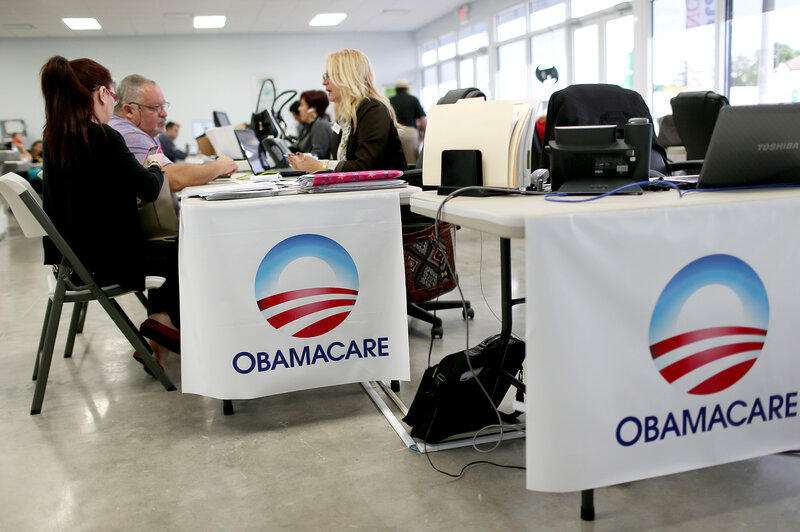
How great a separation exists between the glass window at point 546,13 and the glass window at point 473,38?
1394 millimetres

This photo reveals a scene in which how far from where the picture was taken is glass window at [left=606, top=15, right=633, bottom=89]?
7.82 m

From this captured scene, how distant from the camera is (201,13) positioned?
10727 mm

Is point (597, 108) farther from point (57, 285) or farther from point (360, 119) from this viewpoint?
point (57, 285)

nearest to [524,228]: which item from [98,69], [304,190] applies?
[304,190]

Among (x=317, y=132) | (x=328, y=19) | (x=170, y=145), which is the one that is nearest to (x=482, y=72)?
(x=328, y=19)

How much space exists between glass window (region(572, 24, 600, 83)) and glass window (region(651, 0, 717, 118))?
3.53 ft

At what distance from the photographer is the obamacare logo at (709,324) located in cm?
129

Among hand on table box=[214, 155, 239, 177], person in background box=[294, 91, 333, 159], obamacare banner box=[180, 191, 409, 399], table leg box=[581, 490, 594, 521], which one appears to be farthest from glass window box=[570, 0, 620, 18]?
table leg box=[581, 490, 594, 521]

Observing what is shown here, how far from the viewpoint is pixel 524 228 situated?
118 centimetres

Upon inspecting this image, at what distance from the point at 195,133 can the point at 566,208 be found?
12799mm

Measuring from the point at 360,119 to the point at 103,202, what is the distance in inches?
43.0

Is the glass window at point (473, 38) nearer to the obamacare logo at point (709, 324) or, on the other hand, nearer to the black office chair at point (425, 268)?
the black office chair at point (425, 268)

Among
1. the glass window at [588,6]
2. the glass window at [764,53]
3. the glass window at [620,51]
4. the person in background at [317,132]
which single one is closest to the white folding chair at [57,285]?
the person in background at [317,132]

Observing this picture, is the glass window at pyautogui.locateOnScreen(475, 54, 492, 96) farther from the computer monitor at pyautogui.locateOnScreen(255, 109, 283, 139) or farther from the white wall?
the computer monitor at pyautogui.locateOnScreen(255, 109, 283, 139)
